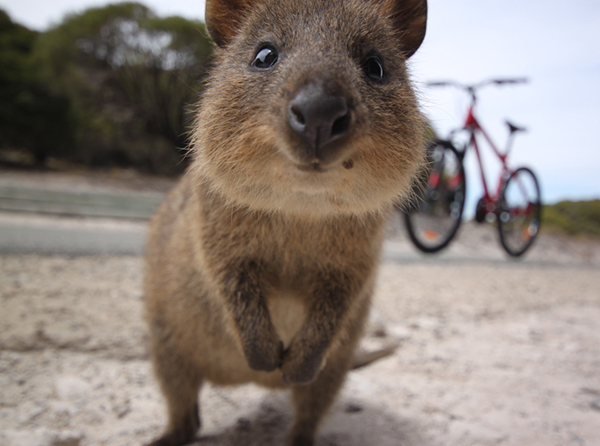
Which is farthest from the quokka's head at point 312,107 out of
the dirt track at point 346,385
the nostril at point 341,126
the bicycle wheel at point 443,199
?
the bicycle wheel at point 443,199

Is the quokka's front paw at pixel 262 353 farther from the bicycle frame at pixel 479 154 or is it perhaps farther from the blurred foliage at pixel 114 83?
the blurred foliage at pixel 114 83

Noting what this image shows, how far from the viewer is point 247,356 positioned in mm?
2100

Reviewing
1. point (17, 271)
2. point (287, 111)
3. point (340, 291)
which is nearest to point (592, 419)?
Result: point (340, 291)

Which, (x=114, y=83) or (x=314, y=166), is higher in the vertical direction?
(x=114, y=83)

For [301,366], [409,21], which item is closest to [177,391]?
[301,366]

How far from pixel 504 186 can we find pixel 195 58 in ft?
32.4

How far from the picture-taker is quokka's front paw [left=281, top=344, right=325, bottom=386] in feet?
6.88

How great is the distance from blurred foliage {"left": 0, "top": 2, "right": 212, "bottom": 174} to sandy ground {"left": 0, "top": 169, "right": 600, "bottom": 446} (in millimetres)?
11261

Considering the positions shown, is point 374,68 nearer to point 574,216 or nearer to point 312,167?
point 312,167

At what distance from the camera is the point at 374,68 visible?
1.85m

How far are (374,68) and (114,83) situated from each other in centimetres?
1645

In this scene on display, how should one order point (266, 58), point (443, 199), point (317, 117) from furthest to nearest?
point (443, 199) < point (266, 58) < point (317, 117)

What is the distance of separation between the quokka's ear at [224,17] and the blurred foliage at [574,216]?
7.07m

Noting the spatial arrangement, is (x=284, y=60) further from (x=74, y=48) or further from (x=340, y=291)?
(x=74, y=48)
